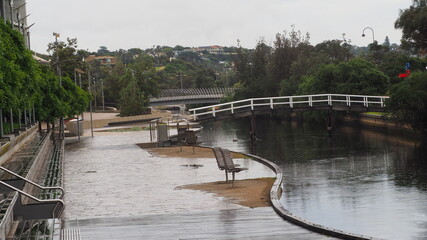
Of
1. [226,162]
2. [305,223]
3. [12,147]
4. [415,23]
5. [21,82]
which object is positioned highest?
[415,23]

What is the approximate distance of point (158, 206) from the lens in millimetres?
18547

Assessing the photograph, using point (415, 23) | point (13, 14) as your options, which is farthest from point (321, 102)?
point (13, 14)

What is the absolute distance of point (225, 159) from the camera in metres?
22.9

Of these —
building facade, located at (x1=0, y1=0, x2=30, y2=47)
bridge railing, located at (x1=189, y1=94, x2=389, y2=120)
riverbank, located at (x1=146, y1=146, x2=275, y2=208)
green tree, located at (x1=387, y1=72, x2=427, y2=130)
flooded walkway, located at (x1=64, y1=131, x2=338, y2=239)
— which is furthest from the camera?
bridge railing, located at (x1=189, y1=94, x2=389, y2=120)

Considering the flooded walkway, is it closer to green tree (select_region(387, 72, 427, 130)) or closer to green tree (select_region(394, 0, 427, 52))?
green tree (select_region(387, 72, 427, 130))

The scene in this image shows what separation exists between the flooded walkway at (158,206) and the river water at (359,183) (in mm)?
1972

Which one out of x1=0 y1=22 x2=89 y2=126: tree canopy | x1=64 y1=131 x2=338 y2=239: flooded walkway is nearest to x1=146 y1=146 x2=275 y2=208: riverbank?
x1=64 y1=131 x2=338 y2=239: flooded walkway

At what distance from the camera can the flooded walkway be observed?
14.7 m

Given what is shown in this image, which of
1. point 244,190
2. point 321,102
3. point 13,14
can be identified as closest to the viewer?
point 244,190

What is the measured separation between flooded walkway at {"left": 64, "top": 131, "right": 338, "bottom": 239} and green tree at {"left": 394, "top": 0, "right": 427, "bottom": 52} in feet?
163

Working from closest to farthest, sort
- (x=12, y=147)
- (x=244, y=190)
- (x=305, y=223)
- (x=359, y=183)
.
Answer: (x=305, y=223) < (x=244, y=190) < (x=359, y=183) < (x=12, y=147)

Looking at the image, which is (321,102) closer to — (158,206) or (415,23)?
(415,23)

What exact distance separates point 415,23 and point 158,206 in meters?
63.0

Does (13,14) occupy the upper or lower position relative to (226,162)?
upper
